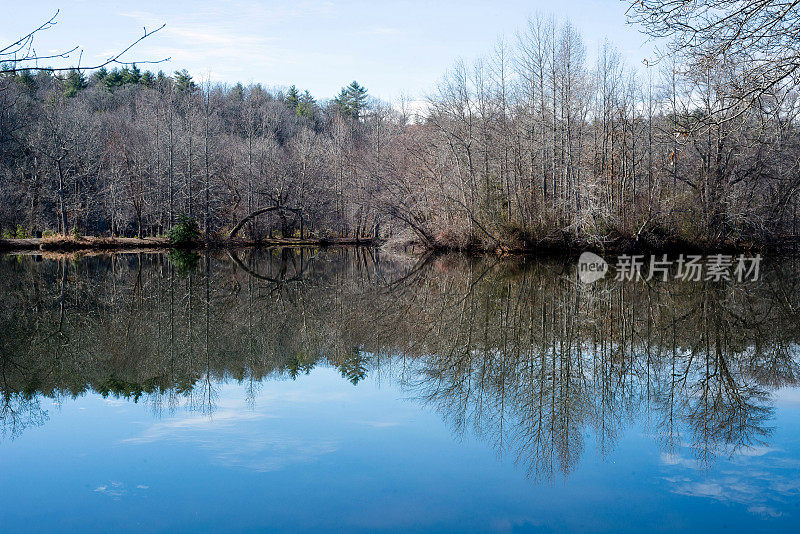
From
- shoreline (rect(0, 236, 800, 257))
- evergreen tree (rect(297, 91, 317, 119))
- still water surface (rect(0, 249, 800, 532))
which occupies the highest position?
evergreen tree (rect(297, 91, 317, 119))

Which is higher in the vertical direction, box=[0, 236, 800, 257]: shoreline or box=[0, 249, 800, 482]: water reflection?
box=[0, 236, 800, 257]: shoreline

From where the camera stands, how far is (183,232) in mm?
34844

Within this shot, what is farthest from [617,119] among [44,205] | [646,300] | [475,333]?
[44,205]

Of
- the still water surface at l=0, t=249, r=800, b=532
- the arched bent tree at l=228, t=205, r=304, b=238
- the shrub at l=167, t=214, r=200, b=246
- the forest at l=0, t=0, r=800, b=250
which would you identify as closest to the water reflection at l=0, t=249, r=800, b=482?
the still water surface at l=0, t=249, r=800, b=532

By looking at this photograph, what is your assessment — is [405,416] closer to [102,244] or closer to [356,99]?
[102,244]

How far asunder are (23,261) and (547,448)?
24.6 metres

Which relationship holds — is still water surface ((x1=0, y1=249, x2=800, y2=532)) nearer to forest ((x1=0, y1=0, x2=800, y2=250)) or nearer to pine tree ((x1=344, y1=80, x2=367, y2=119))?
forest ((x1=0, y1=0, x2=800, y2=250))

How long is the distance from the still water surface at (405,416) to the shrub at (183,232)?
922 inches

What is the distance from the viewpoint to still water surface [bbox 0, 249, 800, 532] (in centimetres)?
403

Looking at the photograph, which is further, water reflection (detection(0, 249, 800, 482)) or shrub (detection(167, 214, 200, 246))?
shrub (detection(167, 214, 200, 246))

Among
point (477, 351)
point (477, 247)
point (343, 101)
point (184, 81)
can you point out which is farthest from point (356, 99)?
point (477, 351)

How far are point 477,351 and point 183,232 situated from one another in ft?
97.4

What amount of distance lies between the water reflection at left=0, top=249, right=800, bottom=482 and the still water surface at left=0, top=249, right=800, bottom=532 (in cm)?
4

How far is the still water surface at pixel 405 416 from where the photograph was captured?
403 cm
